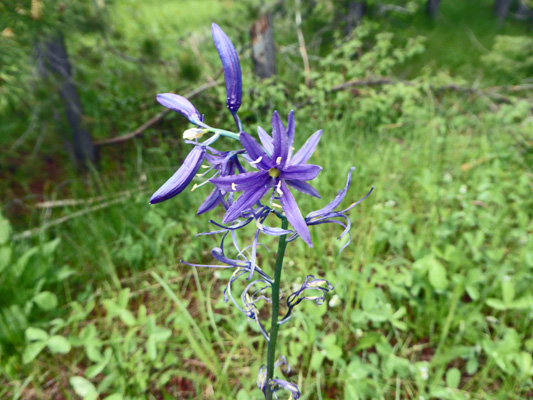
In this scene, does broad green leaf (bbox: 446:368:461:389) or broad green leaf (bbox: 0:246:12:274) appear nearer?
broad green leaf (bbox: 446:368:461:389)

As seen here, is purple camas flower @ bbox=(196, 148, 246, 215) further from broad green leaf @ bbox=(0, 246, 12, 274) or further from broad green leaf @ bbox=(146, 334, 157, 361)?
broad green leaf @ bbox=(0, 246, 12, 274)

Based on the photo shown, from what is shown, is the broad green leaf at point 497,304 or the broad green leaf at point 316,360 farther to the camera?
the broad green leaf at point 497,304

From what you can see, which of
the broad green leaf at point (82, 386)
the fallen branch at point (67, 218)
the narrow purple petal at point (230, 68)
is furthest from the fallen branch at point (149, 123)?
the narrow purple petal at point (230, 68)

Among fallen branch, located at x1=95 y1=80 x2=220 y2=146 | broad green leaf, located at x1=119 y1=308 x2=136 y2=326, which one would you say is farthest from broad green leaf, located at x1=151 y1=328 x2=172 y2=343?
fallen branch, located at x1=95 y1=80 x2=220 y2=146

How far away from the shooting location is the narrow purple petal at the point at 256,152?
76cm

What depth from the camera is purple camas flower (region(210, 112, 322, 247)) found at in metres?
0.76

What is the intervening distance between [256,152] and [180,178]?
20 cm

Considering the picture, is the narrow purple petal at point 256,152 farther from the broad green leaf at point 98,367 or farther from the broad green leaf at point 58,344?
the broad green leaf at point 58,344

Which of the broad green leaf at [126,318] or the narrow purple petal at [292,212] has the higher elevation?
the narrow purple petal at [292,212]

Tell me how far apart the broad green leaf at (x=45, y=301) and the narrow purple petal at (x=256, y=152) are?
191cm

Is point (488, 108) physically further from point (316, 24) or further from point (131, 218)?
point (131, 218)

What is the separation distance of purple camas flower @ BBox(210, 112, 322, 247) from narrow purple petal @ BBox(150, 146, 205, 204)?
10 centimetres

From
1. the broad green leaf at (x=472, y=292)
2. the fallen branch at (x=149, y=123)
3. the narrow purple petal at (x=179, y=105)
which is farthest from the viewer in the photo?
the fallen branch at (x=149, y=123)

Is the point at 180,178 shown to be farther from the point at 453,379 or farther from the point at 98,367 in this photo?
the point at 453,379
